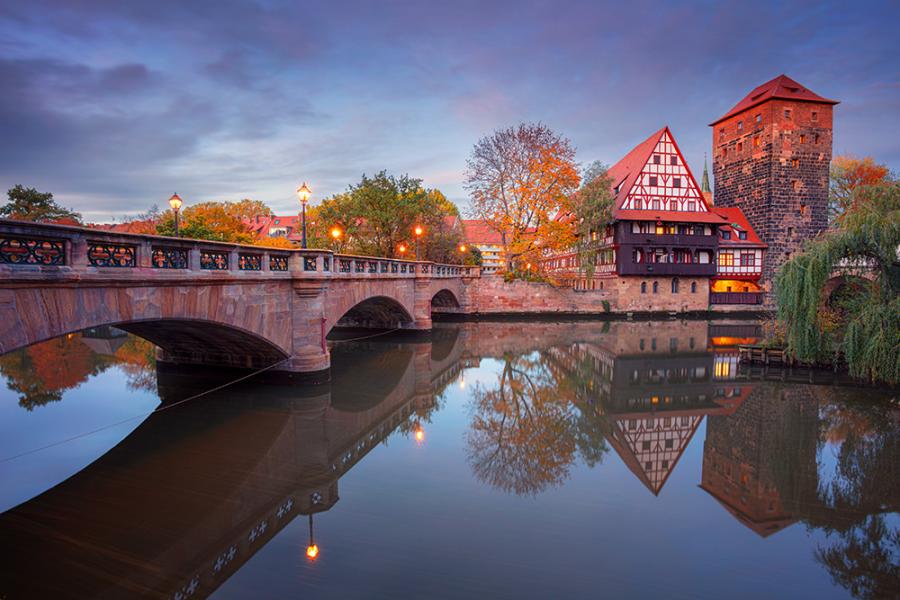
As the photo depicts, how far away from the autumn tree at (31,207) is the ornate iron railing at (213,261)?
30759mm

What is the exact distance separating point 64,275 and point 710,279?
136ft

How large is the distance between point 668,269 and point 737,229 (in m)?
8.98

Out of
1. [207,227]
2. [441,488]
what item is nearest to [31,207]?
[207,227]

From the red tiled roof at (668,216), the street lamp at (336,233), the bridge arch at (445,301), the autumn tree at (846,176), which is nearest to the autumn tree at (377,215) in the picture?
the street lamp at (336,233)

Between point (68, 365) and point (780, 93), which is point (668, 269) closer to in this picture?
point (780, 93)

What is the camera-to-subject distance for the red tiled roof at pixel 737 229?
1583 inches

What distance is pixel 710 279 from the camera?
127 feet

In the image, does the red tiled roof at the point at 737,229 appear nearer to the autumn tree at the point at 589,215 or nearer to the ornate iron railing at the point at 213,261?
the autumn tree at the point at 589,215

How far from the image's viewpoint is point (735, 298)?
38.8 meters

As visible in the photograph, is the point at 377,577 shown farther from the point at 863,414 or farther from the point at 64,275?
the point at 863,414

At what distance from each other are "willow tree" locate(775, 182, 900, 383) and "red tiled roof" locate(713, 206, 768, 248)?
26.3 metres

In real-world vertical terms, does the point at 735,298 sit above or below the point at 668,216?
below

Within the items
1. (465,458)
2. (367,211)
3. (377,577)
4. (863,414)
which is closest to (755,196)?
(367,211)

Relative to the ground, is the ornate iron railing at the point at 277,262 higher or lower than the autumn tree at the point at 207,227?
lower
